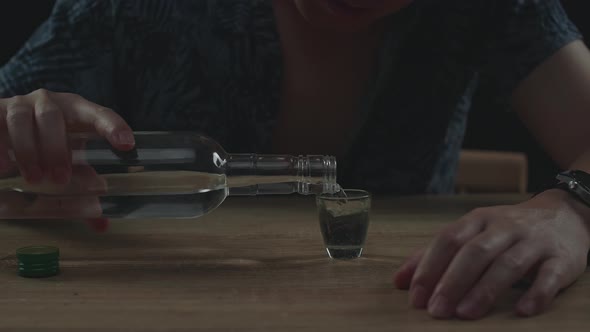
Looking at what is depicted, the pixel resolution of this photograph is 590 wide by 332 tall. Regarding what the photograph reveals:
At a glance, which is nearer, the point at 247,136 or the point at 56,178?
the point at 56,178

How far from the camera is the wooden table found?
675 millimetres

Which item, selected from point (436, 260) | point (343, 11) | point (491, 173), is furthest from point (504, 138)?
point (436, 260)

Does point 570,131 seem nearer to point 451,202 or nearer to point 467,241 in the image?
point 451,202

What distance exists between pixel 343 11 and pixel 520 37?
17.6 inches

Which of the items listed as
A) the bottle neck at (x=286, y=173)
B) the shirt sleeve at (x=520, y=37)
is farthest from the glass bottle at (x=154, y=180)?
the shirt sleeve at (x=520, y=37)

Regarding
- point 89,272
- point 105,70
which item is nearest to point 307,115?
point 105,70

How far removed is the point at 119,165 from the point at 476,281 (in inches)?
17.9

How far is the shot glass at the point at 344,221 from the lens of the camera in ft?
2.83

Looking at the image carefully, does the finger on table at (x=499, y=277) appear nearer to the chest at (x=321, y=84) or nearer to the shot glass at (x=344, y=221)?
the shot glass at (x=344, y=221)

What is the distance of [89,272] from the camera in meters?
0.84

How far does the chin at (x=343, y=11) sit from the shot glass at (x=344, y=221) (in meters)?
0.31

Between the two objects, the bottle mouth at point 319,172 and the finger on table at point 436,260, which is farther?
the bottle mouth at point 319,172

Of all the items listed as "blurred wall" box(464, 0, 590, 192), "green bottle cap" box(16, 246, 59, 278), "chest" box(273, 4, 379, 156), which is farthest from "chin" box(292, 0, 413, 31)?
"blurred wall" box(464, 0, 590, 192)

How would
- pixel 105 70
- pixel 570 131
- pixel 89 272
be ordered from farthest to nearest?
pixel 105 70, pixel 570 131, pixel 89 272
